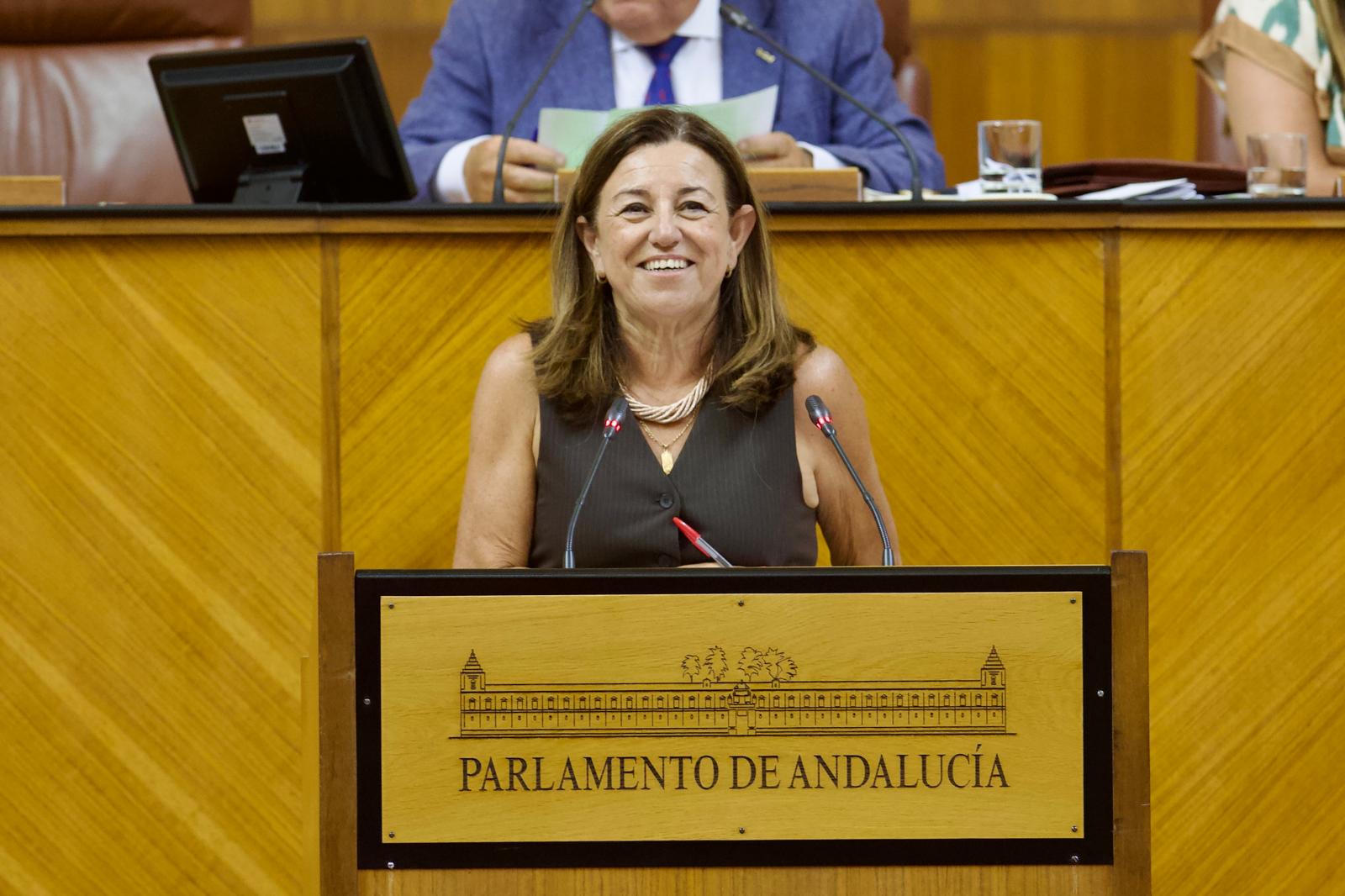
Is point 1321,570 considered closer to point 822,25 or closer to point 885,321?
point 885,321

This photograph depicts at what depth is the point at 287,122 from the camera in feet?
7.32

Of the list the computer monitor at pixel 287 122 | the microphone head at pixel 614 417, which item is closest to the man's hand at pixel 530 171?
the computer monitor at pixel 287 122

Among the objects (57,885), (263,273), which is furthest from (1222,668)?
(57,885)

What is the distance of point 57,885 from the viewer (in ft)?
6.46

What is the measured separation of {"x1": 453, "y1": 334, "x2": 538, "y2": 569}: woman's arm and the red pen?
181 mm

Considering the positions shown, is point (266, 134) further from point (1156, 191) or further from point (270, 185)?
point (1156, 191)

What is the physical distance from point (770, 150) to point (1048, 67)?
1750 mm

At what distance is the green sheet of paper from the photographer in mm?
2342

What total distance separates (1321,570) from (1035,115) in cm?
207

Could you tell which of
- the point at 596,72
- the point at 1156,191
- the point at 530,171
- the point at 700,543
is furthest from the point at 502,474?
the point at 596,72

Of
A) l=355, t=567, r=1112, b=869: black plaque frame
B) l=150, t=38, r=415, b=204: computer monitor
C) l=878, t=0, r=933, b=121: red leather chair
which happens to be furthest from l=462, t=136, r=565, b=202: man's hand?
l=355, t=567, r=1112, b=869: black plaque frame

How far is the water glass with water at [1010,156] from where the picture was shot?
2.18m

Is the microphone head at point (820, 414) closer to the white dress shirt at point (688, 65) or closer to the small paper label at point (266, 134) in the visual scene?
the small paper label at point (266, 134)

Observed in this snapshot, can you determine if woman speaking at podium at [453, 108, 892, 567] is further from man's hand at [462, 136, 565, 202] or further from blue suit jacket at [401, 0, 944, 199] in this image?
blue suit jacket at [401, 0, 944, 199]
